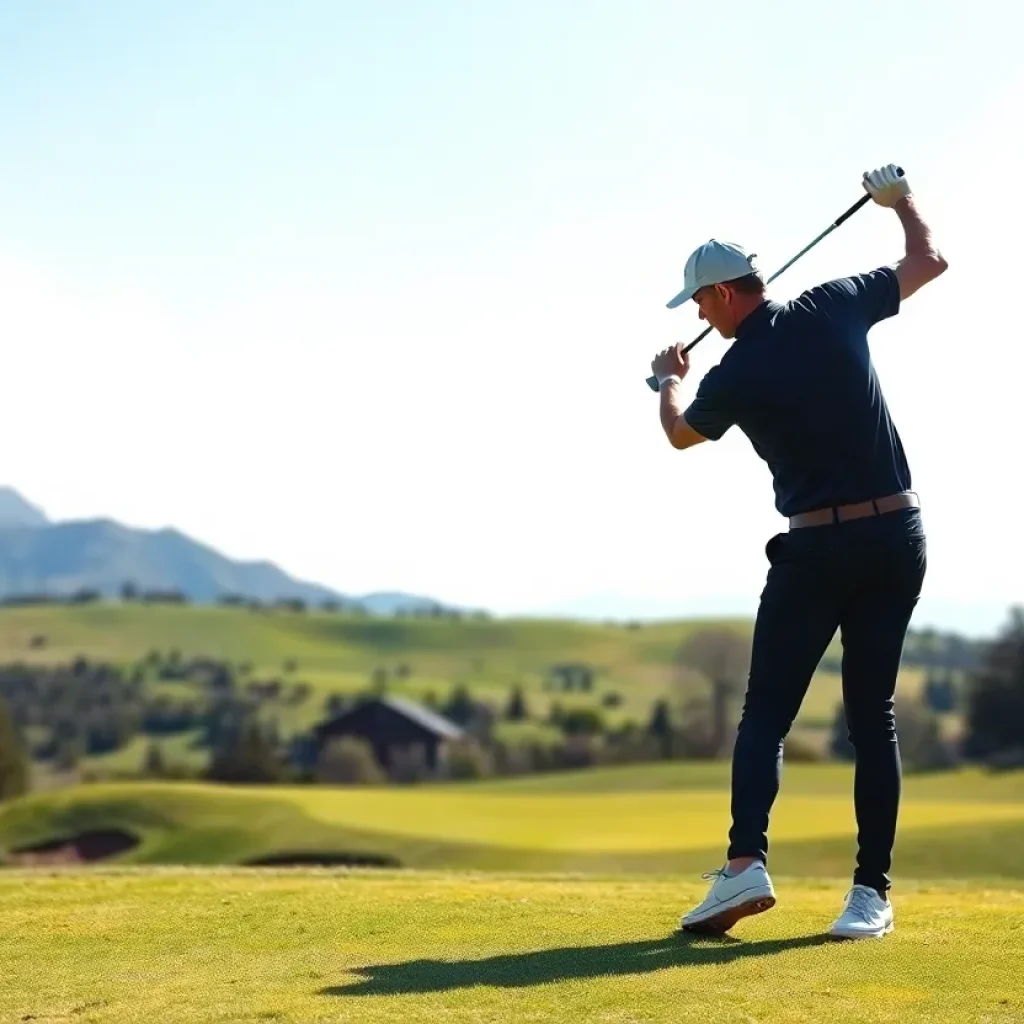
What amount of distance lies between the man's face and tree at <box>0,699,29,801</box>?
252 feet

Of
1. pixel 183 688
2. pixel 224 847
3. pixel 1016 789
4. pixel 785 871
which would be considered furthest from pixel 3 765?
pixel 183 688

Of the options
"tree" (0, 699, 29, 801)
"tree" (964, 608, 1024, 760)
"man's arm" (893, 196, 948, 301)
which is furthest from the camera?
"tree" (964, 608, 1024, 760)

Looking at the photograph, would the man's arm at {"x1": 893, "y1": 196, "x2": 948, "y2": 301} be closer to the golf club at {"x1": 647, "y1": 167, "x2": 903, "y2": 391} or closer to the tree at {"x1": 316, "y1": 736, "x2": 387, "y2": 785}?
the golf club at {"x1": 647, "y1": 167, "x2": 903, "y2": 391}

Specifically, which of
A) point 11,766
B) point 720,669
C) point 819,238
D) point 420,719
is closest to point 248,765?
point 11,766

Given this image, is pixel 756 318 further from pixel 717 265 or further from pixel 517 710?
pixel 517 710

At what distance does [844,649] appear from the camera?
692 cm

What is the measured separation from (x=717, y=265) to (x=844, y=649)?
176 cm

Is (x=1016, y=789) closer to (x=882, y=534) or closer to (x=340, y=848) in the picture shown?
(x=340, y=848)

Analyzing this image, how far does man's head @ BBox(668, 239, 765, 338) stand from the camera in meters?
6.86

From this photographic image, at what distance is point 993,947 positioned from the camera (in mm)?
6539

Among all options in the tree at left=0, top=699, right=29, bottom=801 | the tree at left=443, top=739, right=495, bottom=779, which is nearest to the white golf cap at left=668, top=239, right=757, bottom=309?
the tree at left=0, top=699, right=29, bottom=801

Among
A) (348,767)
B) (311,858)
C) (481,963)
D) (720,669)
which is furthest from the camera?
(720,669)

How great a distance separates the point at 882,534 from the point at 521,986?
96.1 inches

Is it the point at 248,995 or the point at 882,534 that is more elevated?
the point at 882,534
